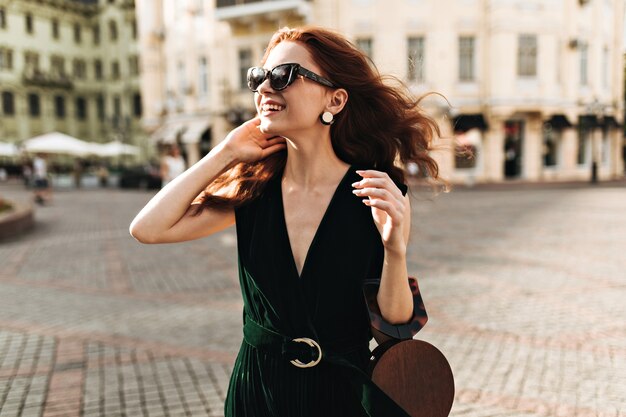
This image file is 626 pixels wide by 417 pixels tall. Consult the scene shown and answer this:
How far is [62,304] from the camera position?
6.27 meters

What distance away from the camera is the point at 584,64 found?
2941 centimetres

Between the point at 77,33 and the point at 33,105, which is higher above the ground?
the point at 77,33

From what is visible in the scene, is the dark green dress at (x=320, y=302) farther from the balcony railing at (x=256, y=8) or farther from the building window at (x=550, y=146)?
the building window at (x=550, y=146)

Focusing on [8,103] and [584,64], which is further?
[8,103]

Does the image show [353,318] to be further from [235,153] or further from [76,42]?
[76,42]

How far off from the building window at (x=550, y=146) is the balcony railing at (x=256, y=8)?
44.1 feet

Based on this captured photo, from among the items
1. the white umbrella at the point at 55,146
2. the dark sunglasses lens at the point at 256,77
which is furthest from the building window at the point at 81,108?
the dark sunglasses lens at the point at 256,77

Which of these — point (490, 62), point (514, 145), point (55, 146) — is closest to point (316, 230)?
point (490, 62)

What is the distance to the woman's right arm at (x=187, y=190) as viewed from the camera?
5.72 ft

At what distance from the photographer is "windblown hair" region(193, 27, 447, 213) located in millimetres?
1684

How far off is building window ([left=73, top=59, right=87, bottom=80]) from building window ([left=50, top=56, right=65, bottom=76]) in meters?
1.14

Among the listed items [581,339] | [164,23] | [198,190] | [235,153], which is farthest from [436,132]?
[164,23]

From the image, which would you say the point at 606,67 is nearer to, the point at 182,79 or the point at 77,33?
the point at 182,79

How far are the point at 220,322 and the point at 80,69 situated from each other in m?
54.8
